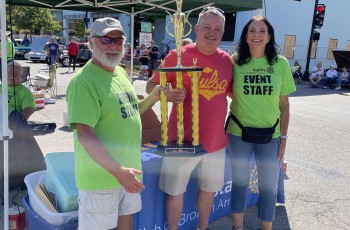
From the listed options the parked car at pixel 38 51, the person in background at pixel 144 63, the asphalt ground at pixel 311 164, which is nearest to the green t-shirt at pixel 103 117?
the asphalt ground at pixel 311 164

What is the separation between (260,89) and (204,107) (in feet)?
1.54

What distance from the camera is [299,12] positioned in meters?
23.8

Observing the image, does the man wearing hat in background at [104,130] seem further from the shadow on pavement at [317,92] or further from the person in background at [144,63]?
the person in background at [144,63]

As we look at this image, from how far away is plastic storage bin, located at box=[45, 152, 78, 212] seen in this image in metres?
2.48

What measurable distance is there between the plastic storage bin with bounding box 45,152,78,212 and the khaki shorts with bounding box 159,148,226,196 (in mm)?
649

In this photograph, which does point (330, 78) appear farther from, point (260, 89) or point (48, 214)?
point (48, 214)

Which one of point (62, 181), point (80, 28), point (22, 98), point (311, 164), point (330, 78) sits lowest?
point (311, 164)

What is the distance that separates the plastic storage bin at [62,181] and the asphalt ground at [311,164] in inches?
44.8

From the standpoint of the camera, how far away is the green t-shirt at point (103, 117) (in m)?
1.83

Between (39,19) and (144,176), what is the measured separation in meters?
32.4

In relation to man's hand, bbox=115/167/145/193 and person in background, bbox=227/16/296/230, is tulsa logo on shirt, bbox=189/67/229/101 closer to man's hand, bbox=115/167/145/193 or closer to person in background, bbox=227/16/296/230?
person in background, bbox=227/16/296/230

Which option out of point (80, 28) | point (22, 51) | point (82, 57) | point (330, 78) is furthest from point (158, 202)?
point (80, 28)

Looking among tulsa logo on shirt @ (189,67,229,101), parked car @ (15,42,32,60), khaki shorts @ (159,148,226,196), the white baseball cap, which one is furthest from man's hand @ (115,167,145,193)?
parked car @ (15,42,32,60)

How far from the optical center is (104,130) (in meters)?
1.95
